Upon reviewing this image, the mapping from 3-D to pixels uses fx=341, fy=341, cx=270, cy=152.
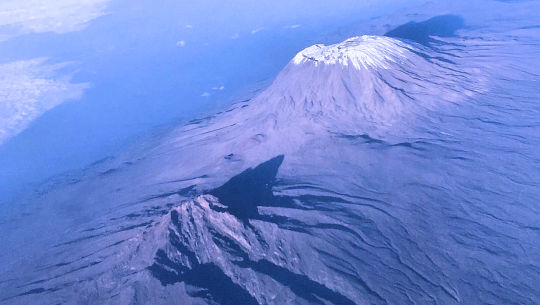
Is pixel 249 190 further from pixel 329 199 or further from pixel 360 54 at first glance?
pixel 360 54

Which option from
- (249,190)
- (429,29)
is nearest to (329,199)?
(249,190)

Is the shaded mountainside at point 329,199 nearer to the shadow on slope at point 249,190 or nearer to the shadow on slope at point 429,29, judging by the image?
the shadow on slope at point 249,190

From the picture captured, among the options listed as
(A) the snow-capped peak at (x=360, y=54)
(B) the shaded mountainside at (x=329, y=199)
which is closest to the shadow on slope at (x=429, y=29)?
(B) the shaded mountainside at (x=329, y=199)

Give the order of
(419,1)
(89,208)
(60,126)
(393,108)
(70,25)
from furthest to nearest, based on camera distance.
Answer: (70,25)
(419,1)
(60,126)
(393,108)
(89,208)

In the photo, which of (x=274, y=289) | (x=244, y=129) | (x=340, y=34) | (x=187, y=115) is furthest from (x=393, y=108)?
(x=340, y=34)

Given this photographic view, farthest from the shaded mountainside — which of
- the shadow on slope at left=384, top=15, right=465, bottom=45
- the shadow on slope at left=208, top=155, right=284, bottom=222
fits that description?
the shadow on slope at left=384, top=15, right=465, bottom=45

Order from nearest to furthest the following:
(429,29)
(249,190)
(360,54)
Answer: (249,190), (360,54), (429,29)

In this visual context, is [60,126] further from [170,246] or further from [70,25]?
[70,25]

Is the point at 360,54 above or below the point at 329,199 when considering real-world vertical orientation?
above
